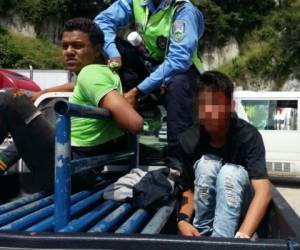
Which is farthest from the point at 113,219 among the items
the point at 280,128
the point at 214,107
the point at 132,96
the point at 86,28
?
the point at 280,128

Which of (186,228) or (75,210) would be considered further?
(186,228)

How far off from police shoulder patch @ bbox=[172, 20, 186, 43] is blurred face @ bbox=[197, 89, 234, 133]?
1.07 meters

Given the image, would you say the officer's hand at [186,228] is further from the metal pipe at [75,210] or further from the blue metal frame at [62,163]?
the blue metal frame at [62,163]

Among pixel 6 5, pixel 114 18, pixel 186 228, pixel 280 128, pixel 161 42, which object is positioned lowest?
pixel 280 128

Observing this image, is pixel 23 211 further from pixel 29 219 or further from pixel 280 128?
pixel 280 128

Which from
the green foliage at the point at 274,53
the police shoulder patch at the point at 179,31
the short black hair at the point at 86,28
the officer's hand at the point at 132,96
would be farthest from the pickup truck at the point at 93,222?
the green foliage at the point at 274,53

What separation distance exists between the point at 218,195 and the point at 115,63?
4.69 feet

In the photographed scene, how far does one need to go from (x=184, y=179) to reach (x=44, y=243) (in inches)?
47.0

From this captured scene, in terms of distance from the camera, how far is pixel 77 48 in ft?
10.7

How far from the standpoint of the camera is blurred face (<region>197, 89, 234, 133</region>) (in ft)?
7.81

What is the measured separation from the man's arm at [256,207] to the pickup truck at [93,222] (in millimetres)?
49

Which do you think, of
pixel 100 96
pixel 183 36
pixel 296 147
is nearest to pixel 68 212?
pixel 100 96

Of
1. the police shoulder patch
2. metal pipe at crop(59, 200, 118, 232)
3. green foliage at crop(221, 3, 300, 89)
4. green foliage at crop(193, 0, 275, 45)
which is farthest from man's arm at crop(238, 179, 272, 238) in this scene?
green foliage at crop(193, 0, 275, 45)

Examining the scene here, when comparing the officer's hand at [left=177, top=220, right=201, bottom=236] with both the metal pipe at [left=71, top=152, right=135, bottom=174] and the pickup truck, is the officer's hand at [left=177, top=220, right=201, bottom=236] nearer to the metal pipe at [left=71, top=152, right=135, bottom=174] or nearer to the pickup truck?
the pickup truck
